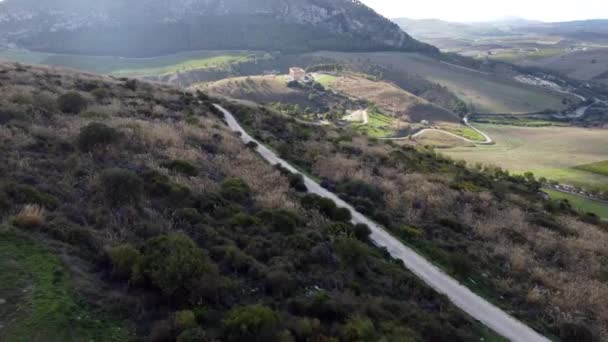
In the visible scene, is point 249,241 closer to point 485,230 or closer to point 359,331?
point 359,331

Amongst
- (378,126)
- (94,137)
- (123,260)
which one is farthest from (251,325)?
(378,126)

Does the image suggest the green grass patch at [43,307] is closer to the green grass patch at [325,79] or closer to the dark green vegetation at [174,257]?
the dark green vegetation at [174,257]

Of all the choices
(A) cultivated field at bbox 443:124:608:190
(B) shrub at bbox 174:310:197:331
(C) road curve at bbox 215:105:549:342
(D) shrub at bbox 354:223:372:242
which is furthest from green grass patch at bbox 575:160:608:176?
(B) shrub at bbox 174:310:197:331

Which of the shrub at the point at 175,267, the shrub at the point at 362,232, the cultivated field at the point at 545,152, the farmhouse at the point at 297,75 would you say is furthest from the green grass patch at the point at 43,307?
the farmhouse at the point at 297,75

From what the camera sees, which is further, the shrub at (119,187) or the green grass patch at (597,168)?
the green grass patch at (597,168)

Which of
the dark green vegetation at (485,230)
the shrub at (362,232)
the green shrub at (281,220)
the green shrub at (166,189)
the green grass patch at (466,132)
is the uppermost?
the green shrub at (166,189)

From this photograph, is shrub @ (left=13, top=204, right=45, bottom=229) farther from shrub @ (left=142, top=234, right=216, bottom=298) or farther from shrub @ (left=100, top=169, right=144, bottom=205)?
shrub @ (left=142, top=234, right=216, bottom=298)
